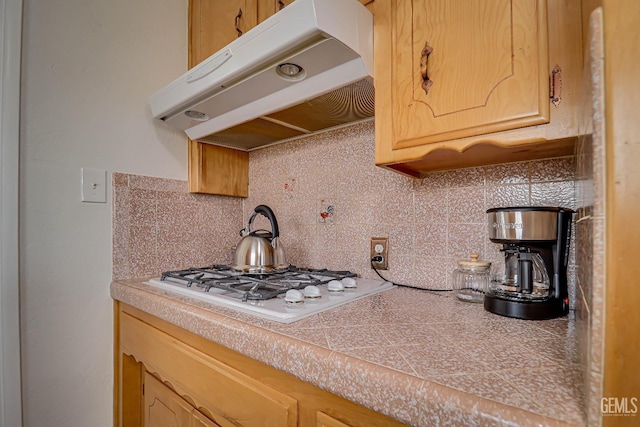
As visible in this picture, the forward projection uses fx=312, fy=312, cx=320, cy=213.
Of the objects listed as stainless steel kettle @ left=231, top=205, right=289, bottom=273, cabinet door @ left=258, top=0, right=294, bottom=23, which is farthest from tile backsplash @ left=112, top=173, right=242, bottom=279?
cabinet door @ left=258, top=0, right=294, bottom=23

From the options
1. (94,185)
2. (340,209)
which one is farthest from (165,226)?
(340,209)

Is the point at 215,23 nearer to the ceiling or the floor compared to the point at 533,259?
nearer to the ceiling

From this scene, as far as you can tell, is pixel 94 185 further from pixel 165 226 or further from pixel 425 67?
pixel 425 67

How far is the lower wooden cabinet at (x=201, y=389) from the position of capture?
0.52 m

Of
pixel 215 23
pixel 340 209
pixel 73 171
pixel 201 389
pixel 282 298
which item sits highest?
pixel 215 23

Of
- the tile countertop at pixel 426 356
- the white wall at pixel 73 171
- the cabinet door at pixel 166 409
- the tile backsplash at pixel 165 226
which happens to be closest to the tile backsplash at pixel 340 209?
the tile backsplash at pixel 165 226

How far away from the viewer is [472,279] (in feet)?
2.71

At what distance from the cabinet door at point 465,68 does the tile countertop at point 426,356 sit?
393 millimetres

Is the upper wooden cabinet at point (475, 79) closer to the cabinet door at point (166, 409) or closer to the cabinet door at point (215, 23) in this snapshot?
the cabinet door at point (215, 23)

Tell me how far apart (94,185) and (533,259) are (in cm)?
137

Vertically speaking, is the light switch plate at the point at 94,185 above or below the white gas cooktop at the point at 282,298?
above

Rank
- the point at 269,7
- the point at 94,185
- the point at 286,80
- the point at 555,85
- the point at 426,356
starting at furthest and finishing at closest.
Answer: the point at 94,185, the point at 269,7, the point at 286,80, the point at 555,85, the point at 426,356

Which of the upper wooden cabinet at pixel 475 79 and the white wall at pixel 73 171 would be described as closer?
the upper wooden cabinet at pixel 475 79

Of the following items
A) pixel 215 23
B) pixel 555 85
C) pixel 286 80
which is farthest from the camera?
pixel 215 23
